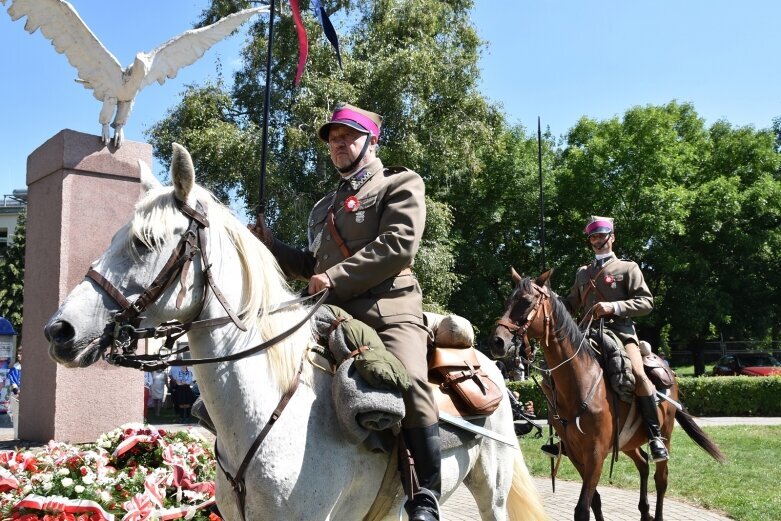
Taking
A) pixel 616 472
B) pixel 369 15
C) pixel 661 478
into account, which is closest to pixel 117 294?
pixel 661 478

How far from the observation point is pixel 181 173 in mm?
2910

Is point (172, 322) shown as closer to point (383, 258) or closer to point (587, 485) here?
point (383, 258)

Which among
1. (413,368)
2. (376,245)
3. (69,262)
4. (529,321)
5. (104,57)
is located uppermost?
(104,57)

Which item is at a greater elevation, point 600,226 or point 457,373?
point 600,226

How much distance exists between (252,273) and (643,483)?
647 cm

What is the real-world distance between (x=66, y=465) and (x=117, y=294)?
9.78 ft

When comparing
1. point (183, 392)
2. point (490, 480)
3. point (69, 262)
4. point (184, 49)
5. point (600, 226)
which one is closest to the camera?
point (490, 480)

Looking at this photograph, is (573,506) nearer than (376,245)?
No

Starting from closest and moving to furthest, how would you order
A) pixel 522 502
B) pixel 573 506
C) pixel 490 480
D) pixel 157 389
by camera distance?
1. pixel 490 480
2. pixel 522 502
3. pixel 573 506
4. pixel 157 389

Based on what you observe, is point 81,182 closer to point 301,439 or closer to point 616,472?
point 301,439

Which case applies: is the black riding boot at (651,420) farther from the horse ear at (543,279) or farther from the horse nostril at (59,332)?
the horse nostril at (59,332)

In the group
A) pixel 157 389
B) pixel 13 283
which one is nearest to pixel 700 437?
pixel 157 389

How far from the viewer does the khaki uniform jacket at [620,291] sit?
7.68 meters

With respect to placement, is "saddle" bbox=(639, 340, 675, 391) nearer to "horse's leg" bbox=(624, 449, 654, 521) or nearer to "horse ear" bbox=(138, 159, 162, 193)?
"horse's leg" bbox=(624, 449, 654, 521)
